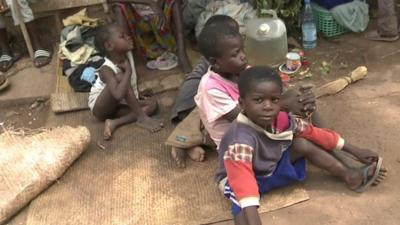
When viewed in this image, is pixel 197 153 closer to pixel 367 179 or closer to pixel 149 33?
pixel 367 179

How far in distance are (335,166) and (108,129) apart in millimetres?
1476

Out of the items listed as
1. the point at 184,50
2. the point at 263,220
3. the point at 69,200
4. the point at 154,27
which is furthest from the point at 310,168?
the point at 154,27

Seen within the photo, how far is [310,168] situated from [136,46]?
1991mm

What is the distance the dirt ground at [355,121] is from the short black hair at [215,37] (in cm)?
82

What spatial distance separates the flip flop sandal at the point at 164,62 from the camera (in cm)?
414

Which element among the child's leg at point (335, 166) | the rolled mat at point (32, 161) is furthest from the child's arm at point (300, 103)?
the rolled mat at point (32, 161)

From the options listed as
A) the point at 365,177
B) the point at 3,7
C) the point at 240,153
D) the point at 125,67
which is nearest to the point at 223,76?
the point at 240,153

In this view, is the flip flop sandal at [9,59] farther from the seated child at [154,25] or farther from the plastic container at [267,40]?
the plastic container at [267,40]

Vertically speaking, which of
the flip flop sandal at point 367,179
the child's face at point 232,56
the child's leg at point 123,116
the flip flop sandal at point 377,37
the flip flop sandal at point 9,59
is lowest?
the flip flop sandal at point 9,59

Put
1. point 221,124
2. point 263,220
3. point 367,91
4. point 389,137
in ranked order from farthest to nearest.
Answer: point 367,91 < point 389,137 < point 221,124 < point 263,220

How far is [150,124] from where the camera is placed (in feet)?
11.1

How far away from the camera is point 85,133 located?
312 centimetres

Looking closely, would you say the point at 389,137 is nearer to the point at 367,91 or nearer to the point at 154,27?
the point at 367,91

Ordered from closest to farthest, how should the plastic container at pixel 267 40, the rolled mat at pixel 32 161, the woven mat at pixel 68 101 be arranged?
the rolled mat at pixel 32 161 < the woven mat at pixel 68 101 < the plastic container at pixel 267 40
